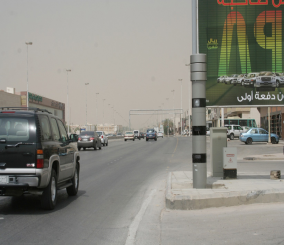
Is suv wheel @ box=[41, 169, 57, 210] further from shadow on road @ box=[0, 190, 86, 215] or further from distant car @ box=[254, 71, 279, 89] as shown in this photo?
distant car @ box=[254, 71, 279, 89]

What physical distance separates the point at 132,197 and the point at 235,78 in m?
12.4

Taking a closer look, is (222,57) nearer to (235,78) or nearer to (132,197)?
(235,78)

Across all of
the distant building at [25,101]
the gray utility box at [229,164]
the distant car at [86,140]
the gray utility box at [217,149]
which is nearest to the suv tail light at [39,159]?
the gray utility box at [229,164]

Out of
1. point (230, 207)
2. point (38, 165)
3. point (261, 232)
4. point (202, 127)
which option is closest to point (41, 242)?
point (38, 165)

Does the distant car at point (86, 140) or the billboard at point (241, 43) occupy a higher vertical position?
the billboard at point (241, 43)

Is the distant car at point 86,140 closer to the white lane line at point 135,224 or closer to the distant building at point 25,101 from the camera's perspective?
the white lane line at point 135,224

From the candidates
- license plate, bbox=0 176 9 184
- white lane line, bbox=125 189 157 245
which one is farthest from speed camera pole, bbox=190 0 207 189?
license plate, bbox=0 176 9 184

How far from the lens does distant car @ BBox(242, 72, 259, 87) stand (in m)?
20.1

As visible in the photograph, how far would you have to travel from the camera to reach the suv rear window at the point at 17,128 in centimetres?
770

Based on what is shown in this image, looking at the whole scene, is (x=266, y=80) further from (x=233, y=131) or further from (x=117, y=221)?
(x=233, y=131)

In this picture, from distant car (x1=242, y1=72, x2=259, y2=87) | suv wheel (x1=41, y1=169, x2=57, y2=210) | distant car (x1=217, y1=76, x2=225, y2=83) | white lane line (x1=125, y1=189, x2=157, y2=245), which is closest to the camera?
white lane line (x1=125, y1=189, x2=157, y2=245)

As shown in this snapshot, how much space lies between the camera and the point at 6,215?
769 centimetres

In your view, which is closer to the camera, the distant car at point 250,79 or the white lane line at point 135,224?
the white lane line at point 135,224

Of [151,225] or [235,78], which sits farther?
[235,78]
